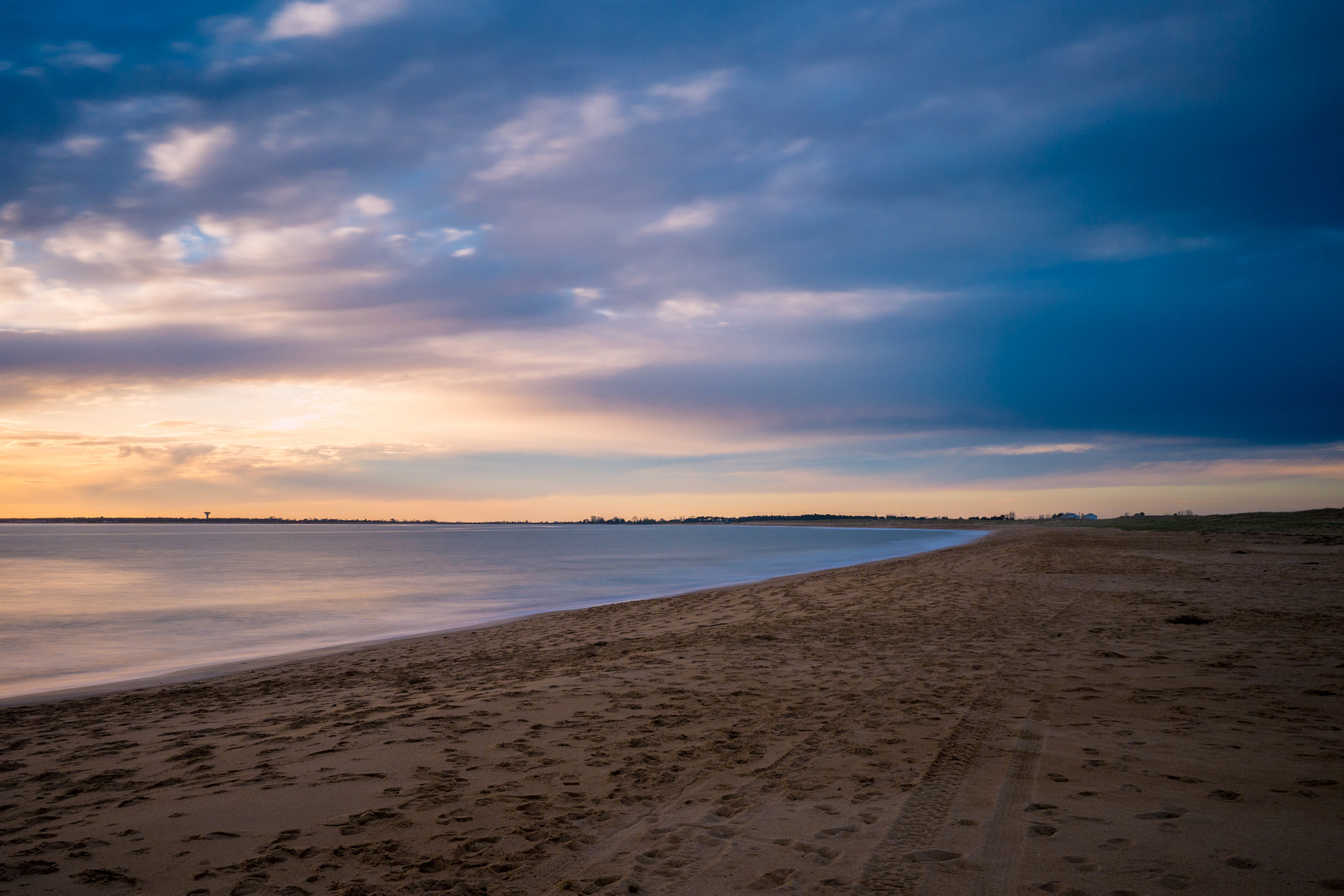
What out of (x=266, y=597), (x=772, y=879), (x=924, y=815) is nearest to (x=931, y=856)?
(x=924, y=815)

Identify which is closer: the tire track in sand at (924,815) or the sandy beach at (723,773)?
the tire track in sand at (924,815)

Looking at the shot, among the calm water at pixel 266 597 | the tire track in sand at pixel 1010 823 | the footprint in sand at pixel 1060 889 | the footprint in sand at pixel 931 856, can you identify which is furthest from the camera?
the calm water at pixel 266 597

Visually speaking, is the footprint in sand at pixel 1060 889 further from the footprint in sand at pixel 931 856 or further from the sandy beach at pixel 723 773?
the footprint in sand at pixel 931 856

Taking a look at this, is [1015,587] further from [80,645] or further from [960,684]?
[80,645]

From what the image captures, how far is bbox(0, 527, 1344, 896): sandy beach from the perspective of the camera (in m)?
4.34

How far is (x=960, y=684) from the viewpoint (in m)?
8.93

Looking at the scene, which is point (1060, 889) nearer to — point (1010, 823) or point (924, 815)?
point (1010, 823)

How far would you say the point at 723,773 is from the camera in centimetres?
606

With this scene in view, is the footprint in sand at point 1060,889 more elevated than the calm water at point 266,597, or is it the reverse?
the footprint in sand at point 1060,889

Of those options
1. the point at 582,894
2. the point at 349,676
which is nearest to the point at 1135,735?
the point at 582,894

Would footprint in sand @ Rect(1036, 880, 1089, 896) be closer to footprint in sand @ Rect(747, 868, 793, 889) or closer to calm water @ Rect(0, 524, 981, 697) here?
footprint in sand @ Rect(747, 868, 793, 889)

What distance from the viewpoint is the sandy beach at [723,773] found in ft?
14.3

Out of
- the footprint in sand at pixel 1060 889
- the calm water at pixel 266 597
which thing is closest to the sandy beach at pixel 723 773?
the footprint in sand at pixel 1060 889

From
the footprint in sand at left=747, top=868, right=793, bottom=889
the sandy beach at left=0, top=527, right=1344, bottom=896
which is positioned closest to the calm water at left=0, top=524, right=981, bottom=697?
the sandy beach at left=0, top=527, right=1344, bottom=896
